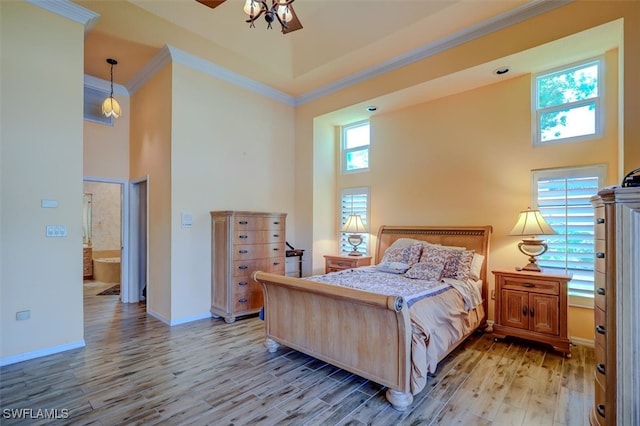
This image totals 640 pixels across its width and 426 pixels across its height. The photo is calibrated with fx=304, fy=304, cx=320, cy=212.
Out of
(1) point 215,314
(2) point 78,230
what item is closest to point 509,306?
(1) point 215,314

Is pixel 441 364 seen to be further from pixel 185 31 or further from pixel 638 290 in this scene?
pixel 185 31

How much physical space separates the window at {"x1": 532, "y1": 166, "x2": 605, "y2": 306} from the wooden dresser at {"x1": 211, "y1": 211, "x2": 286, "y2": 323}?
12.0 feet

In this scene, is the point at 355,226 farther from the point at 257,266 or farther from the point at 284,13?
the point at 284,13

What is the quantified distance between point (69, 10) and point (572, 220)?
6009 mm

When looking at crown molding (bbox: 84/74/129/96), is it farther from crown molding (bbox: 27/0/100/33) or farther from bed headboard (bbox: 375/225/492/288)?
bed headboard (bbox: 375/225/492/288)

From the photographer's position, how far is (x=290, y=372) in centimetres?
283

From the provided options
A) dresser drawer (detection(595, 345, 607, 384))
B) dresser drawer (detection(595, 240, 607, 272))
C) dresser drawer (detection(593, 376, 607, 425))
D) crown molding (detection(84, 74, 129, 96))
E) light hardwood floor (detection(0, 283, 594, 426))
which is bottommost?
light hardwood floor (detection(0, 283, 594, 426))

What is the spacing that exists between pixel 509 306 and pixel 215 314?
384cm

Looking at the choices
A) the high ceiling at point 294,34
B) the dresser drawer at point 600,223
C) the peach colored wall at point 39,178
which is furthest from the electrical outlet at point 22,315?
the dresser drawer at point 600,223

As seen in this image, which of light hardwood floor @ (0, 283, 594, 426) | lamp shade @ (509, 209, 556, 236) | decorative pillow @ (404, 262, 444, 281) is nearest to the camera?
light hardwood floor @ (0, 283, 594, 426)

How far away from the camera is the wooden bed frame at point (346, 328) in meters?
2.26

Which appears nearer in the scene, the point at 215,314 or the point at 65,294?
the point at 65,294

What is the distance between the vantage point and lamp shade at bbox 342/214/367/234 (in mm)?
5180

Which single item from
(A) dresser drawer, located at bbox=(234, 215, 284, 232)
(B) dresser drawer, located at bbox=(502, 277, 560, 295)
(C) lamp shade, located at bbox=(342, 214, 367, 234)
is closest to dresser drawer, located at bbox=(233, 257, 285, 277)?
(A) dresser drawer, located at bbox=(234, 215, 284, 232)
